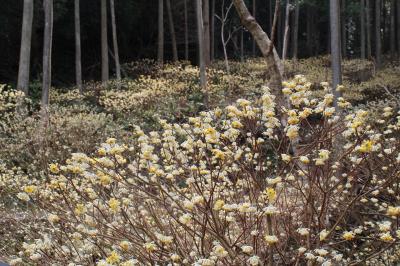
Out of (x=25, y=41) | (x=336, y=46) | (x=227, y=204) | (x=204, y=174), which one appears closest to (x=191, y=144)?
(x=204, y=174)

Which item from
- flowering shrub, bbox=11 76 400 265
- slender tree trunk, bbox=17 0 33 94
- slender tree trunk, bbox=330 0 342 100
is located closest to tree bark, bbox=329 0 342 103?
slender tree trunk, bbox=330 0 342 100

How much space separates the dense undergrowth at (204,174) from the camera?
110 inches

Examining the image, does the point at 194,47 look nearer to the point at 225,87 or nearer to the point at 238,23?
the point at 238,23

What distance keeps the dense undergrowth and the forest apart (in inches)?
1.0

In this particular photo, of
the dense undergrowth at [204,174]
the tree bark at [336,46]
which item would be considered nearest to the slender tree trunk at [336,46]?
the tree bark at [336,46]

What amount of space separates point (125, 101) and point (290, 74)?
740cm

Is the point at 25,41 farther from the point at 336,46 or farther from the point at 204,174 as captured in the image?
the point at 204,174

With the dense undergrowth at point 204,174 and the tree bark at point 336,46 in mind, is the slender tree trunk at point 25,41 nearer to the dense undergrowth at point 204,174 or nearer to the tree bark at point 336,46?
the dense undergrowth at point 204,174

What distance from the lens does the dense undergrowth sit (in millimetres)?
2785

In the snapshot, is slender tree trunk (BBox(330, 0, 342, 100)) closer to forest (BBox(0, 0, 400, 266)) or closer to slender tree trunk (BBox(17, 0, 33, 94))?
forest (BBox(0, 0, 400, 266))

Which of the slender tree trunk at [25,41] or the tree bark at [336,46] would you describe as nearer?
the tree bark at [336,46]

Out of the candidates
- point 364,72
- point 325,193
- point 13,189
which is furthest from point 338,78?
point 364,72

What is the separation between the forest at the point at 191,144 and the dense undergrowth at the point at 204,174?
0.03 meters

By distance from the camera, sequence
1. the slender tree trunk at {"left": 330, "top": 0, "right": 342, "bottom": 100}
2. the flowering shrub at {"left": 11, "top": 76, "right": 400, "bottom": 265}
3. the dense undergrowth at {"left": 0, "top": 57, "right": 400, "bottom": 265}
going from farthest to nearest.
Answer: the slender tree trunk at {"left": 330, "top": 0, "right": 342, "bottom": 100}
the dense undergrowth at {"left": 0, "top": 57, "right": 400, "bottom": 265}
the flowering shrub at {"left": 11, "top": 76, "right": 400, "bottom": 265}
